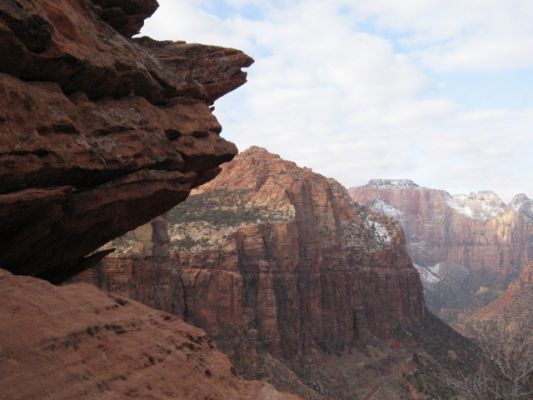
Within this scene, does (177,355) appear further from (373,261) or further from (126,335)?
(373,261)

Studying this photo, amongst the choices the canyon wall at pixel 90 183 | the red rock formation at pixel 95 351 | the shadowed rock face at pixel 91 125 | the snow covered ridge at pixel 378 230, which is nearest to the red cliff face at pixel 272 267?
the snow covered ridge at pixel 378 230

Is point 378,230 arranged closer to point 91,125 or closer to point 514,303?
point 514,303

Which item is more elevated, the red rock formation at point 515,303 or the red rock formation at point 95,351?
the red rock formation at point 95,351

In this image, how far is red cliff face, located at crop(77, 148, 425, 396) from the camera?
60.4m

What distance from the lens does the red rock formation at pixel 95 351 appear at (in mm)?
13094

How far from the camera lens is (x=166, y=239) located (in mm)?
59781

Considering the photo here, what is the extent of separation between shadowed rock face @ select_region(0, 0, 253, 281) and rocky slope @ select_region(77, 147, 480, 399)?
30.6 metres

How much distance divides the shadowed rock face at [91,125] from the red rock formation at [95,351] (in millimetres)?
2599

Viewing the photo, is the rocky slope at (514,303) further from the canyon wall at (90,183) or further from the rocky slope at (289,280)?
the canyon wall at (90,183)

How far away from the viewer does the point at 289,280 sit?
288 ft

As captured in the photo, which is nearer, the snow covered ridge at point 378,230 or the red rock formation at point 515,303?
the snow covered ridge at point 378,230

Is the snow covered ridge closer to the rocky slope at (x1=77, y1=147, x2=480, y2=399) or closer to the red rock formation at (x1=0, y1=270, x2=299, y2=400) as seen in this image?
the rocky slope at (x1=77, y1=147, x2=480, y2=399)

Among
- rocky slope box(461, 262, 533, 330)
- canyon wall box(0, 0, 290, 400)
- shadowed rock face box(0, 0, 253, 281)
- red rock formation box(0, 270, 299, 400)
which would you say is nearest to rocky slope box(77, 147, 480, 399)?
shadowed rock face box(0, 0, 253, 281)

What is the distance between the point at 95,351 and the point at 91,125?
729cm
